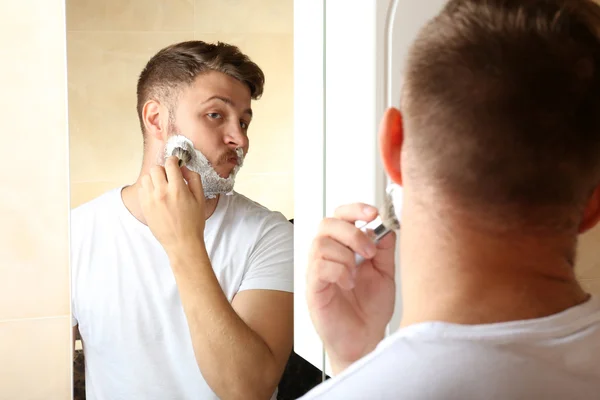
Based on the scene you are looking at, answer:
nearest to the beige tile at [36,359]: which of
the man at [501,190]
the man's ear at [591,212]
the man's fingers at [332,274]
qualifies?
the man's fingers at [332,274]

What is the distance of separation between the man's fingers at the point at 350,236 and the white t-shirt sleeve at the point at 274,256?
0.72 feet

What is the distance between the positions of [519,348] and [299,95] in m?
0.67

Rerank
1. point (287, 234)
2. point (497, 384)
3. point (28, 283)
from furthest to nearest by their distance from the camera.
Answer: point (287, 234) < point (28, 283) < point (497, 384)

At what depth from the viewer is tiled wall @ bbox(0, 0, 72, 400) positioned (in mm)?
985

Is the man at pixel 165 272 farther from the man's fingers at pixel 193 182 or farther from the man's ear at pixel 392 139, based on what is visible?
the man's ear at pixel 392 139

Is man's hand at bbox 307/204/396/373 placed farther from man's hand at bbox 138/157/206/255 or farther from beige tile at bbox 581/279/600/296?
beige tile at bbox 581/279/600/296

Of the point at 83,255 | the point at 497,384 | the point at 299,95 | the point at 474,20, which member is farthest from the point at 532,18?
the point at 83,255

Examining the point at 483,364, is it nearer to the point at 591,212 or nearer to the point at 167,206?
the point at 591,212

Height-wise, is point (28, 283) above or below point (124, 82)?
below

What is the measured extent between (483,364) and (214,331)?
1.80ft

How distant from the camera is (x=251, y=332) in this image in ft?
3.52

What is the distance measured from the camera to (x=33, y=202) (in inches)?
39.5

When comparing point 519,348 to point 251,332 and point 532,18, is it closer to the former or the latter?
Result: point 532,18

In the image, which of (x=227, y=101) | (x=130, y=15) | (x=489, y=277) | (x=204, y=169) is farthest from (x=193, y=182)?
(x=489, y=277)
